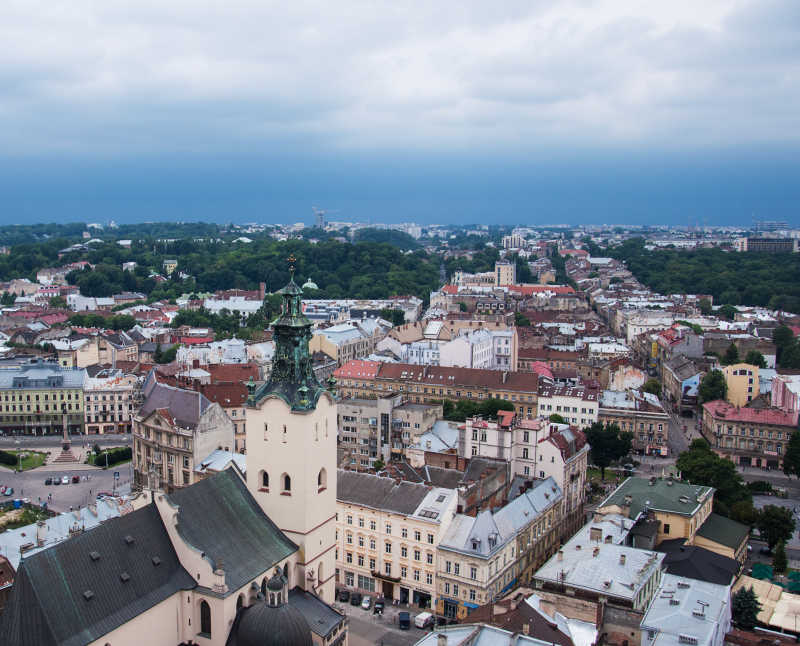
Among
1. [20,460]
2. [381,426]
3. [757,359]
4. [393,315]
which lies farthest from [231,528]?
[393,315]

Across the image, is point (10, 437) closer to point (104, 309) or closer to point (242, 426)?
point (242, 426)

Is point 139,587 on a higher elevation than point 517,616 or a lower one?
higher

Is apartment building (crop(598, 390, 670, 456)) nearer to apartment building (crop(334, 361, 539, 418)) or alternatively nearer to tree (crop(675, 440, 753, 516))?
apartment building (crop(334, 361, 539, 418))

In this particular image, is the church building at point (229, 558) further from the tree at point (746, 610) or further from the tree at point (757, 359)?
the tree at point (757, 359)

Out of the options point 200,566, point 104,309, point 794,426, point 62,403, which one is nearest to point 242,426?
point 62,403

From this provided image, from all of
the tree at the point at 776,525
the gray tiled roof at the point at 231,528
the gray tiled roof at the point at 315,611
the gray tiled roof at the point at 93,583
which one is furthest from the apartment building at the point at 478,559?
the tree at the point at 776,525

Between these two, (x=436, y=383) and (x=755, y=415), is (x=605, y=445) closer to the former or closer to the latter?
(x=755, y=415)
